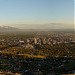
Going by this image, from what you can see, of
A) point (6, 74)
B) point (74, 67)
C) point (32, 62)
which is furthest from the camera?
point (32, 62)

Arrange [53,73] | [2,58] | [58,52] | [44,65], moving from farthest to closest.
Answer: [58,52] → [2,58] → [44,65] → [53,73]

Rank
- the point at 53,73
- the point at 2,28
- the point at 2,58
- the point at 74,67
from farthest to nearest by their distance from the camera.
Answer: the point at 2,28, the point at 2,58, the point at 74,67, the point at 53,73

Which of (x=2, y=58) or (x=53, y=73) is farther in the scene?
(x=2, y=58)

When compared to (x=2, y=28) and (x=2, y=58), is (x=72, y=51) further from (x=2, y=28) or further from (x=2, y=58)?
(x=2, y=28)

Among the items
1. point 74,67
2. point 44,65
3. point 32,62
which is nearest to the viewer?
point 74,67

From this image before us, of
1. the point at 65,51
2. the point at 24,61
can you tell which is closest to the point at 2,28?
the point at 65,51

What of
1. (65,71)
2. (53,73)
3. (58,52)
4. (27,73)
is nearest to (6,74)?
(27,73)

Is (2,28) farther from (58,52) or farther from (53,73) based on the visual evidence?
(53,73)

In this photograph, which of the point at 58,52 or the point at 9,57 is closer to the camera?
the point at 9,57
